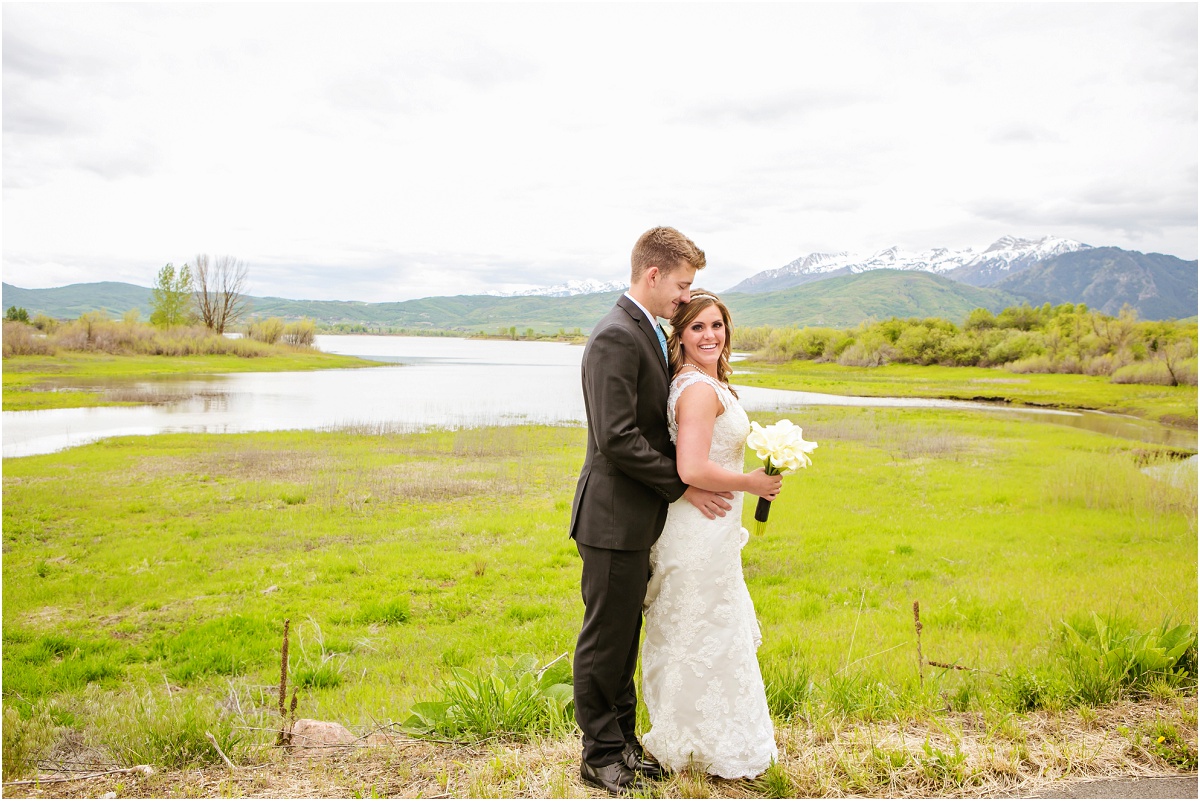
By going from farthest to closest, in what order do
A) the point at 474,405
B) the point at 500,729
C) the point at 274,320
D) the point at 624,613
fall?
the point at 274,320
the point at 474,405
the point at 500,729
the point at 624,613

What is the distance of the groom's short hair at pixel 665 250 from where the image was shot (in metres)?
3.64

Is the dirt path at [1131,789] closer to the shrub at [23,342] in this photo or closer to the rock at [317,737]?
the rock at [317,737]

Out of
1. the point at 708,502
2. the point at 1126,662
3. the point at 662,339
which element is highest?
the point at 662,339

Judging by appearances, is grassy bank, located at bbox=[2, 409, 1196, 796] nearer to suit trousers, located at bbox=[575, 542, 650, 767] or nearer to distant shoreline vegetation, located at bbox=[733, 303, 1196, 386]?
suit trousers, located at bbox=[575, 542, 650, 767]

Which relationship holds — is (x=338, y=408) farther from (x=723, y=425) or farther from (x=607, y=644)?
(x=723, y=425)

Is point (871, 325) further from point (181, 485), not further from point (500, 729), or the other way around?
point (500, 729)

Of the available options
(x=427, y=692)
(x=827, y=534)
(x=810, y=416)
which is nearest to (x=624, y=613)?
(x=427, y=692)

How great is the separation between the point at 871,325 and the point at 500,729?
4457 inches

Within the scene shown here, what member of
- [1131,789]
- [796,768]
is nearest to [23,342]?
[796,768]

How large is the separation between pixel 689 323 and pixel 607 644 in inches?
69.9

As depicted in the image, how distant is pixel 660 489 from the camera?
3.60 m

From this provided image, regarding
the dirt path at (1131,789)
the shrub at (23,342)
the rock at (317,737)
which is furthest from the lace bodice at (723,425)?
the shrub at (23,342)

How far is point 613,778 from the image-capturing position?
12.3 ft

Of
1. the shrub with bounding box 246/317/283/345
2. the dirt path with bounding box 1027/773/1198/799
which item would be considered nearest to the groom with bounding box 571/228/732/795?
the dirt path with bounding box 1027/773/1198/799
